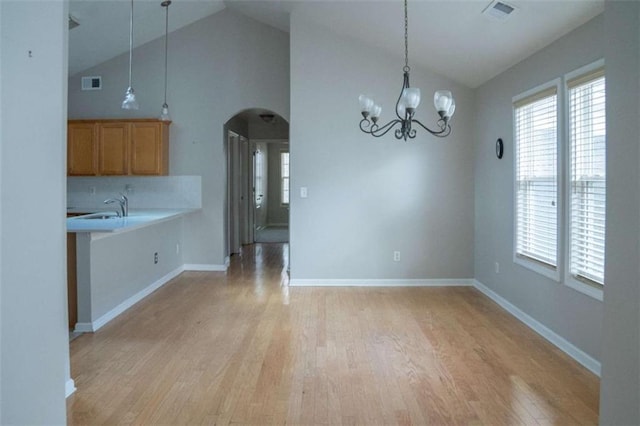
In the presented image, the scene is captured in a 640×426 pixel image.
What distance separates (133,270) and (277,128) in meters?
4.89

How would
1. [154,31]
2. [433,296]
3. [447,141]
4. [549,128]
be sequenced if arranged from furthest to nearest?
1. [154,31]
2. [447,141]
3. [433,296]
4. [549,128]

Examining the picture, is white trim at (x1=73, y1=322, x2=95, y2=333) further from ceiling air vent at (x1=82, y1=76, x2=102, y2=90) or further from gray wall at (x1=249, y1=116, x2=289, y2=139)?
gray wall at (x1=249, y1=116, x2=289, y2=139)

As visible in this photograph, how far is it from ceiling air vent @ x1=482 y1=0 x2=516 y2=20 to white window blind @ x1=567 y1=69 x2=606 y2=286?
69 cm

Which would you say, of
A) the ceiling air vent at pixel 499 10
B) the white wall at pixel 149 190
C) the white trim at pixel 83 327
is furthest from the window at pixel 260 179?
Result: the ceiling air vent at pixel 499 10

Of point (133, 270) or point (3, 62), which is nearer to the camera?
point (3, 62)

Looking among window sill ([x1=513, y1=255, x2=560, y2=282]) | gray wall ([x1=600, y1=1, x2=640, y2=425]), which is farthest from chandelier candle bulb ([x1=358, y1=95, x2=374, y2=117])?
gray wall ([x1=600, y1=1, x2=640, y2=425])

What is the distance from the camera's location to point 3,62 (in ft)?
2.79

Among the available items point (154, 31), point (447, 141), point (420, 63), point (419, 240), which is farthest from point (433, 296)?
point (154, 31)

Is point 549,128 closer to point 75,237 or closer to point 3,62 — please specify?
point 3,62

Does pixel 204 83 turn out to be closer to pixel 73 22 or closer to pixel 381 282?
pixel 73 22

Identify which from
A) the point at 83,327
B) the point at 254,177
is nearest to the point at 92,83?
the point at 254,177

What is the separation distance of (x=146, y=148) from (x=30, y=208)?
537 cm

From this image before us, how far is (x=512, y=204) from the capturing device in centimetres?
423

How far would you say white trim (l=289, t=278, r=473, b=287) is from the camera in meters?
5.24
